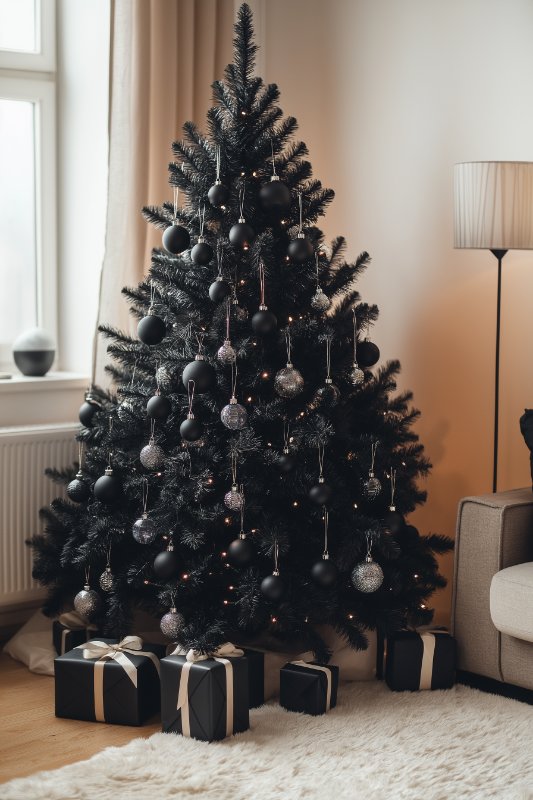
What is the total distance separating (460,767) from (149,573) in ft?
3.24

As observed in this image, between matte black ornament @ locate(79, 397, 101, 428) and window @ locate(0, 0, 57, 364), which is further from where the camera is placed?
window @ locate(0, 0, 57, 364)

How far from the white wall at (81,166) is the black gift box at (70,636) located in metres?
1.01

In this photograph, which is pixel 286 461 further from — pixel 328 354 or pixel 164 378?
pixel 164 378

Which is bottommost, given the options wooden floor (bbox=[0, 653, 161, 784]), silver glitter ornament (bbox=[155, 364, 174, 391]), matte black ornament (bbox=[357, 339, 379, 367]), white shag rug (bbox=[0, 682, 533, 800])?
wooden floor (bbox=[0, 653, 161, 784])

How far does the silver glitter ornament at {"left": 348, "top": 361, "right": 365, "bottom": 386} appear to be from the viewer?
274 cm

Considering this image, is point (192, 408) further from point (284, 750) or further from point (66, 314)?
point (66, 314)

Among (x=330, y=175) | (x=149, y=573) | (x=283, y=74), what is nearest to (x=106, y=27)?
(x=283, y=74)

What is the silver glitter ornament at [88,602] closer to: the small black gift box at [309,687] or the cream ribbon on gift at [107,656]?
the cream ribbon on gift at [107,656]

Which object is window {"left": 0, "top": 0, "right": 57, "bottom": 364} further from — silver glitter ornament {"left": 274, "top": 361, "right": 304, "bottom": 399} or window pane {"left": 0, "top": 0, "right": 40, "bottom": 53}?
silver glitter ornament {"left": 274, "top": 361, "right": 304, "bottom": 399}

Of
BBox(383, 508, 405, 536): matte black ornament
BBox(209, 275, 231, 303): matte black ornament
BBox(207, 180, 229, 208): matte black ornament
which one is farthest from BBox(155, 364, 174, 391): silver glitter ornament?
BBox(383, 508, 405, 536): matte black ornament

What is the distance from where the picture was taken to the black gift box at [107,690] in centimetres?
254

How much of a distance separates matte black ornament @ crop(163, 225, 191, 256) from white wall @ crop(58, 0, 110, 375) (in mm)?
849

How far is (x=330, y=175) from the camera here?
372 cm

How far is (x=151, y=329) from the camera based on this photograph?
2648 millimetres
